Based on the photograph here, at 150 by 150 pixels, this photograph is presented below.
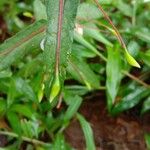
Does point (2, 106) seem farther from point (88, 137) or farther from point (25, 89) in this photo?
point (88, 137)

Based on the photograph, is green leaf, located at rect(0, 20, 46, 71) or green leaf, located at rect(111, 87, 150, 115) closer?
green leaf, located at rect(0, 20, 46, 71)

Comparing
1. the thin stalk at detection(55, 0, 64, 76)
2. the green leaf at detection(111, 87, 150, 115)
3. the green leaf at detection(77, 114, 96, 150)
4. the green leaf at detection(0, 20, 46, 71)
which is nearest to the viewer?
the thin stalk at detection(55, 0, 64, 76)

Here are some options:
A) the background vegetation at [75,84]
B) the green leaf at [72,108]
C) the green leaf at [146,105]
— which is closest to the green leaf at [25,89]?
the background vegetation at [75,84]

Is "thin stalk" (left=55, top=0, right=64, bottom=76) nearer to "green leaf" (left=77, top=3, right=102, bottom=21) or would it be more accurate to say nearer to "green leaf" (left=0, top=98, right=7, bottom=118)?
"green leaf" (left=77, top=3, right=102, bottom=21)

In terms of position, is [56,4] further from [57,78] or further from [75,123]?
[75,123]

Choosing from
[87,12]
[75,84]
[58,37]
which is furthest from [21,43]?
[75,84]

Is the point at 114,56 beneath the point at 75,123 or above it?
above

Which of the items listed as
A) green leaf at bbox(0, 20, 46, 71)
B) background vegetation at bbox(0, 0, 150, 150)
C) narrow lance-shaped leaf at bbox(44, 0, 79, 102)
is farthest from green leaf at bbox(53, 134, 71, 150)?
narrow lance-shaped leaf at bbox(44, 0, 79, 102)

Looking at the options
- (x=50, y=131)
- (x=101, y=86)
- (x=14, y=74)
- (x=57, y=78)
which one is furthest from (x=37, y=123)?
(x=57, y=78)
